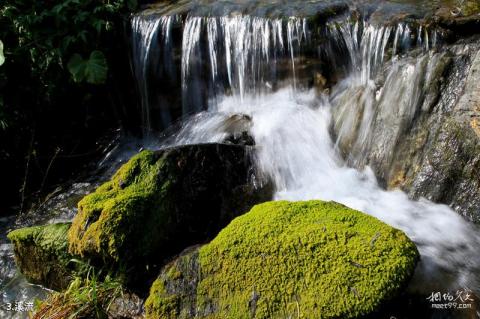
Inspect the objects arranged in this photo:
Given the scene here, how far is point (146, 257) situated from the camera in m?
3.61

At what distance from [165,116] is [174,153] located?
3.31m

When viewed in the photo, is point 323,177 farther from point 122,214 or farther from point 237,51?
point 237,51

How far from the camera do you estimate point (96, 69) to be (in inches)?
257

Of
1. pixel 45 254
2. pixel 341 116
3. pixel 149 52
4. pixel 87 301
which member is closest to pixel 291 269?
pixel 87 301

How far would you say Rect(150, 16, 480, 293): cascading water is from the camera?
4.04 metres

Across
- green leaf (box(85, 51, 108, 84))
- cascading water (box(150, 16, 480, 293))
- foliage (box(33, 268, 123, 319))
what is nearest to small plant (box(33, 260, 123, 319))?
foliage (box(33, 268, 123, 319))

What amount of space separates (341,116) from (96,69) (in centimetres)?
331

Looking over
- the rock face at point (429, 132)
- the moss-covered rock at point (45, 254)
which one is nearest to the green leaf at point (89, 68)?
the moss-covered rock at point (45, 254)

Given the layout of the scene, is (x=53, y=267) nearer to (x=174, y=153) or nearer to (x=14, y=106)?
(x=174, y=153)

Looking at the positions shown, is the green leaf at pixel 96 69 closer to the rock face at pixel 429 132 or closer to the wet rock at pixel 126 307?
the rock face at pixel 429 132

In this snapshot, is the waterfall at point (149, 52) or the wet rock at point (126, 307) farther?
the waterfall at point (149, 52)

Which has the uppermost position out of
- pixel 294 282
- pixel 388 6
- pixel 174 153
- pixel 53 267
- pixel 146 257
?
pixel 388 6

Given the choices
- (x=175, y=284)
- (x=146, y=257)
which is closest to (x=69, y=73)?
(x=146, y=257)

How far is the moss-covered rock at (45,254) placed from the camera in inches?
156
